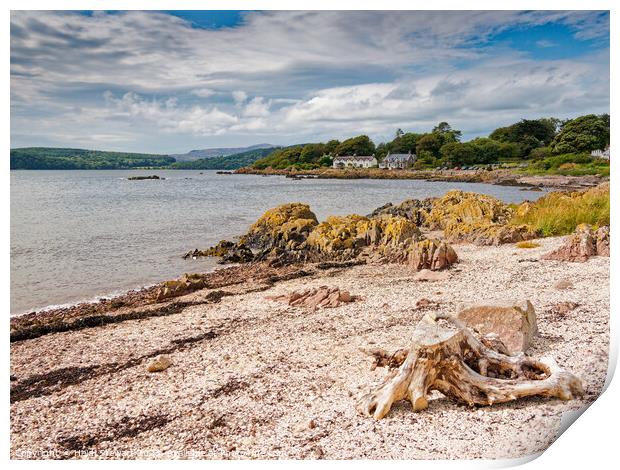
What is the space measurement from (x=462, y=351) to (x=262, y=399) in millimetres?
1899

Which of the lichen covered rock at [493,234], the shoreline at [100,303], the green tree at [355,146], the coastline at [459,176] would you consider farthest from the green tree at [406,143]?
the shoreline at [100,303]

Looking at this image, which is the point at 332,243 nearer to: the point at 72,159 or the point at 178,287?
the point at 178,287

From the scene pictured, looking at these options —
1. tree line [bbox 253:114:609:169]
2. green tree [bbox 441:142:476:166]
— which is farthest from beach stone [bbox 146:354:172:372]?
green tree [bbox 441:142:476:166]

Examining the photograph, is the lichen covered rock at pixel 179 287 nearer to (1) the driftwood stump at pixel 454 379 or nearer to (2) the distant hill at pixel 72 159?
(2) the distant hill at pixel 72 159

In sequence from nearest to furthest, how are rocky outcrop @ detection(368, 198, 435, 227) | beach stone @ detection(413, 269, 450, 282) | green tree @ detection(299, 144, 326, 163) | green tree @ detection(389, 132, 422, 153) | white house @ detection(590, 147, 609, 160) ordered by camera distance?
beach stone @ detection(413, 269, 450, 282) < white house @ detection(590, 147, 609, 160) < rocky outcrop @ detection(368, 198, 435, 227) < green tree @ detection(299, 144, 326, 163) < green tree @ detection(389, 132, 422, 153)

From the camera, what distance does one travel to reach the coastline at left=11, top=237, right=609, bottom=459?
13.5ft

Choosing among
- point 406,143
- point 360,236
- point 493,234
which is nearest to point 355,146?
point 360,236

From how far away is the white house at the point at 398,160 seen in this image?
48.5 meters

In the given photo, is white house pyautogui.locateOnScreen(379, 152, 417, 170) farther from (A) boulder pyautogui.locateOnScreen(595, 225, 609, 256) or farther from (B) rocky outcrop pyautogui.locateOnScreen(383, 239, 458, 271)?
(A) boulder pyautogui.locateOnScreen(595, 225, 609, 256)

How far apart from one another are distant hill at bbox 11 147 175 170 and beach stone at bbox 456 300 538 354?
6527 millimetres

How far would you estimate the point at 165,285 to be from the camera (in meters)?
9.73

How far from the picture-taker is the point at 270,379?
518 cm

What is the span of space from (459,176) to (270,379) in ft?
158
